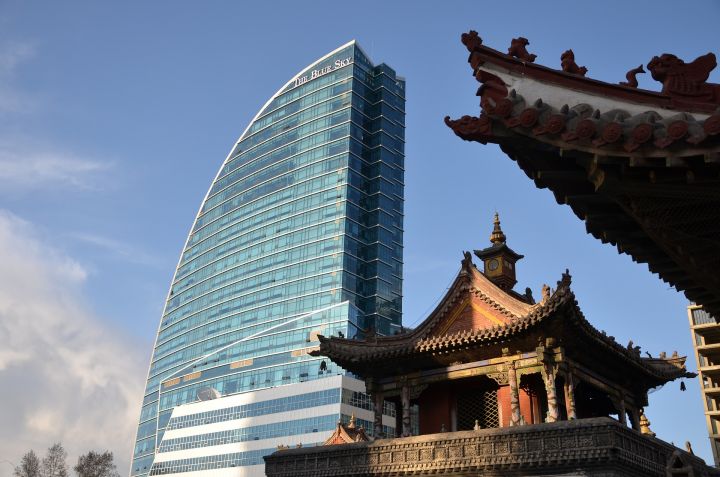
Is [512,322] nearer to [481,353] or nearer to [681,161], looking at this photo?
[481,353]

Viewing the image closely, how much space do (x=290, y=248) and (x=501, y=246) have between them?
8533cm

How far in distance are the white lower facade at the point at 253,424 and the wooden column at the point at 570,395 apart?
2455 inches

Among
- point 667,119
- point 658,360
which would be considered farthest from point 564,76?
point 658,360

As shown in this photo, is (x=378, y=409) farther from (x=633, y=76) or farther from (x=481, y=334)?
(x=633, y=76)

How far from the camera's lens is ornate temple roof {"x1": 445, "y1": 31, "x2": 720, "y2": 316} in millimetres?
7652

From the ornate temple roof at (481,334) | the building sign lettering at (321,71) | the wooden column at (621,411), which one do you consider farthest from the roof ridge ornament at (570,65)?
the building sign lettering at (321,71)

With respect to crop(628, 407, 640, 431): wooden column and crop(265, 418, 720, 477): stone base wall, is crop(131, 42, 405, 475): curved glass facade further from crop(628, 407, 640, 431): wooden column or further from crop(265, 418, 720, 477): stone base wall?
crop(265, 418, 720, 477): stone base wall

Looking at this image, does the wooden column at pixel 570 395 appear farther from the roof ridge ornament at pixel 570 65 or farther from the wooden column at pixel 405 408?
the roof ridge ornament at pixel 570 65

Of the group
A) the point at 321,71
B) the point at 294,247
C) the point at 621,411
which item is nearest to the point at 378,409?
the point at 621,411

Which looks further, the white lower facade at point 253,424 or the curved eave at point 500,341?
the white lower facade at point 253,424

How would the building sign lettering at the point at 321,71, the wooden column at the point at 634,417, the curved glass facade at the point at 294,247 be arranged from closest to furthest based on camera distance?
1. the wooden column at the point at 634,417
2. the curved glass facade at the point at 294,247
3. the building sign lettering at the point at 321,71

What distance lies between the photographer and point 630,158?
7773 mm

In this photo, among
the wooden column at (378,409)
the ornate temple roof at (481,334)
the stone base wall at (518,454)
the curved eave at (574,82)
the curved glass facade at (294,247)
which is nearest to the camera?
the curved eave at (574,82)

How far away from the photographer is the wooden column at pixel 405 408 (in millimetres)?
26375
